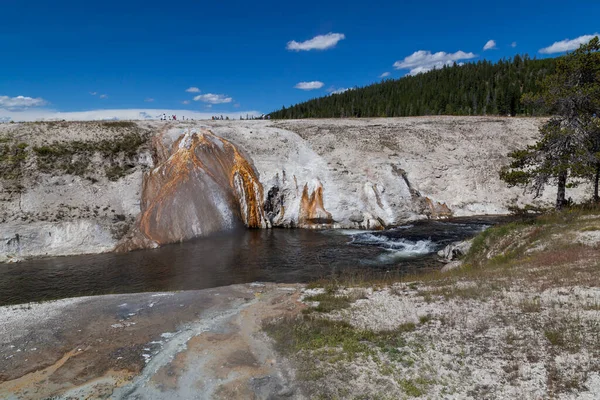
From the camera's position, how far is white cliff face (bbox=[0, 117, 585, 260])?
26312 mm

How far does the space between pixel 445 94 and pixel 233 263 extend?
334 ft

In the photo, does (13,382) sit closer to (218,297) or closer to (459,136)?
(218,297)

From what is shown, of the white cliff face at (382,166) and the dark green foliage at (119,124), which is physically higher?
the dark green foliage at (119,124)

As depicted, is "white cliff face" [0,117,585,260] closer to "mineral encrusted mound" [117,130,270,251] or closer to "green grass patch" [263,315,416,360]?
"mineral encrusted mound" [117,130,270,251]

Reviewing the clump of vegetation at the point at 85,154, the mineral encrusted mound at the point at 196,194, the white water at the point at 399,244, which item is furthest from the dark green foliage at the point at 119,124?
the white water at the point at 399,244

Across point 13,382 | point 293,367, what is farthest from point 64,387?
point 293,367

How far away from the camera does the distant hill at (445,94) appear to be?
9706cm

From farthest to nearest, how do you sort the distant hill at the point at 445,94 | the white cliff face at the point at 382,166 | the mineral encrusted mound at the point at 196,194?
the distant hill at the point at 445,94 < the white cliff face at the point at 382,166 < the mineral encrusted mound at the point at 196,194

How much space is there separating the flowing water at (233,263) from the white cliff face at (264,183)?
2.15 metres

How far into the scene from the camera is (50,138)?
105 feet

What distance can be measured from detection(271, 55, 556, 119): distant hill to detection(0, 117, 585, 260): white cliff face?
184ft

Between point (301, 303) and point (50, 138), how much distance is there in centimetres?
2992

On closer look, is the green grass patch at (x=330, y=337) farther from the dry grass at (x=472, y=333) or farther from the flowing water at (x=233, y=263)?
the flowing water at (x=233, y=263)

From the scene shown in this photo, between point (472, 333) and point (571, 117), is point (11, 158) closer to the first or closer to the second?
point (472, 333)
